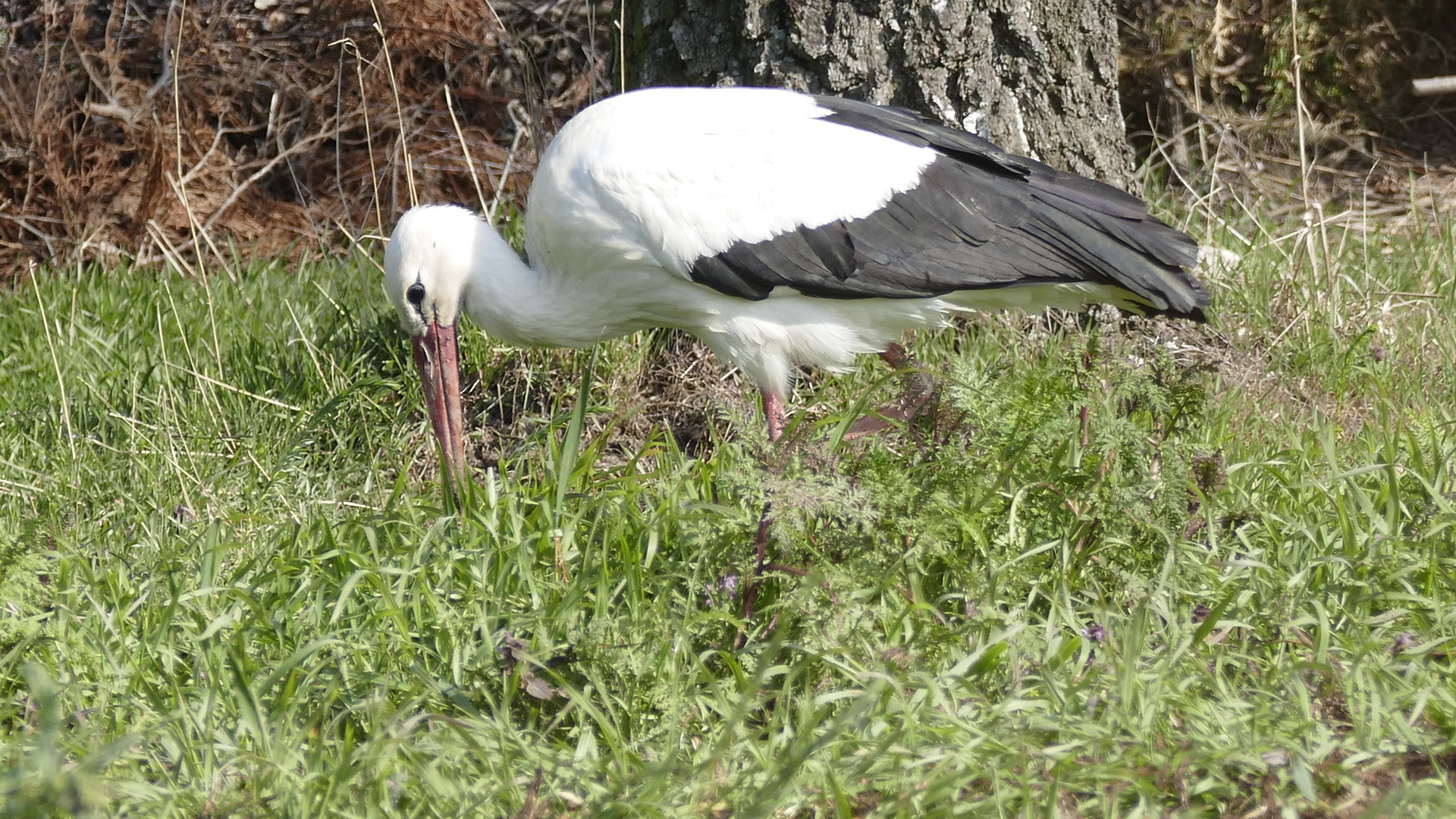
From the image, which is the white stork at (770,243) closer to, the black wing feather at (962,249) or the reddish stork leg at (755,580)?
the black wing feather at (962,249)

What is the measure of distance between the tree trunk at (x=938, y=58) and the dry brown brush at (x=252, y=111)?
1.65 meters

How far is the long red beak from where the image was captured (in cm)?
388

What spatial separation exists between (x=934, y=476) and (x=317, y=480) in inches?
76.0

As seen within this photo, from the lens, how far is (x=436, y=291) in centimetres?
389

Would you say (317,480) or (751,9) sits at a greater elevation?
(751,9)

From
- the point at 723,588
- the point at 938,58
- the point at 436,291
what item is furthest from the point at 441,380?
the point at 938,58

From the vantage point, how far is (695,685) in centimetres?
266

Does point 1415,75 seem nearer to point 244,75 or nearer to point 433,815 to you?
point 244,75

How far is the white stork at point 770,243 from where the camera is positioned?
365 centimetres

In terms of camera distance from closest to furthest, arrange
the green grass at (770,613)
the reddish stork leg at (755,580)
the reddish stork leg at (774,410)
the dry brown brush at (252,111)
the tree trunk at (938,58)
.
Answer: the green grass at (770,613), the reddish stork leg at (755,580), the reddish stork leg at (774,410), the tree trunk at (938,58), the dry brown brush at (252,111)

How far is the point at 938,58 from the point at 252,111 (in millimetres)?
3952

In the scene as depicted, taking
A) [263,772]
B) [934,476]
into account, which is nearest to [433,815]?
[263,772]

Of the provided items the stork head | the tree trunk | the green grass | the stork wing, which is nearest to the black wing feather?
the stork wing

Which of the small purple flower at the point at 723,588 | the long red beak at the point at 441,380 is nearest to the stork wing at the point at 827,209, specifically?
the long red beak at the point at 441,380
